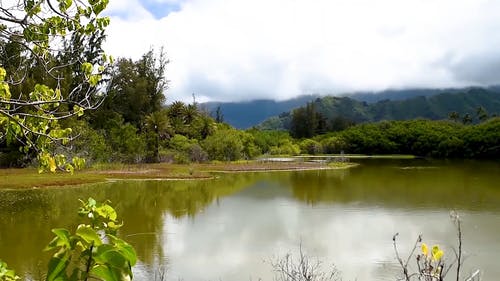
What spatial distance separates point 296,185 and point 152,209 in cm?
1055

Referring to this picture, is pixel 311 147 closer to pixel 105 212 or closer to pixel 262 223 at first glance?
pixel 262 223

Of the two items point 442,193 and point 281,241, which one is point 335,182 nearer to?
point 442,193

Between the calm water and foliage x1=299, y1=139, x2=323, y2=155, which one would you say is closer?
the calm water

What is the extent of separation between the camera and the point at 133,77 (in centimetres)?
4809

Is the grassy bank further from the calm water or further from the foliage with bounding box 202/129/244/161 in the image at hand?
the foliage with bounding box 202/129/244/161

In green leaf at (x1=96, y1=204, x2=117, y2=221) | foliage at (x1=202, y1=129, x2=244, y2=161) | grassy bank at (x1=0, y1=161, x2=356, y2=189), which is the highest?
foliage at (x1=202, y1=129, x2=244, y2=161)

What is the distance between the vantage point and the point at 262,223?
51.4 feet

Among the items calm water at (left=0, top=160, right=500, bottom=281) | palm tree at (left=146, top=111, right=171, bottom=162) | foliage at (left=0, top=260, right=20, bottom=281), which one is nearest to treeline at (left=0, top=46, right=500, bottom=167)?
palm tree at (left=146, top=111, right=171, bottom=162)

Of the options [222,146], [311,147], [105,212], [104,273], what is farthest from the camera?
[311,147]

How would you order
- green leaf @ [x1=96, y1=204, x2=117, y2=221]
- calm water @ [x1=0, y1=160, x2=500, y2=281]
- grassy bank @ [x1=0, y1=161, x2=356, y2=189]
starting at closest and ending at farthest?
1. green leaf @ [x1=96, y1=204, x2=117, y2=221]
2. calm water @ [x1=0, y1=160, x2=500, y2=281]
3. grassy bank @ [x1=0, y1=161, x2=356, y2=189]

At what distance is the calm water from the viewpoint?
35.3 ft

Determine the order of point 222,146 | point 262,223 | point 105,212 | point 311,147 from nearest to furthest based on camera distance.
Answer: point 105,212, point 262,223, point 222,146, point 311,147

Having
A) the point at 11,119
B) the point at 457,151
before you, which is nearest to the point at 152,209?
the point at 11,119

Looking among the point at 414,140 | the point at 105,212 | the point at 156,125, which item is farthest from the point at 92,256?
the point at 414,140
